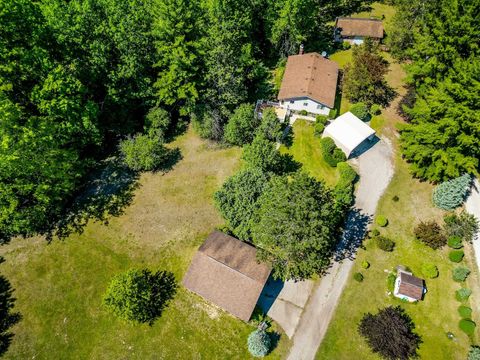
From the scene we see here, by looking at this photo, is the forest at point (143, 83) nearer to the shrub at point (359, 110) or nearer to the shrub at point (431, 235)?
the shrub at point (359, 110)

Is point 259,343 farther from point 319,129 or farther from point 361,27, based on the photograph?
point 361,27

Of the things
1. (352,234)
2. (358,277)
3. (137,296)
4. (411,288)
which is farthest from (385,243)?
(137,296)

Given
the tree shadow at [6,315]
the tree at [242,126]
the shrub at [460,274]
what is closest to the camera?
the tree shadow at [6,315]

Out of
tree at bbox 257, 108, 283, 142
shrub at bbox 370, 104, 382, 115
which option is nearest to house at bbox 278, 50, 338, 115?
tree at bbox 257, 108, 283, 142

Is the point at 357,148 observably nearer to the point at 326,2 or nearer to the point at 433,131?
the point at 433,131

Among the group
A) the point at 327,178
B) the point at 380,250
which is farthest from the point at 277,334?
the point at 327,178

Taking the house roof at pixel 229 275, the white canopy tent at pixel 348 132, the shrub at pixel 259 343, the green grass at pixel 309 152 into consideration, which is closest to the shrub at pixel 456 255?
the green grass at pixel 309 152
